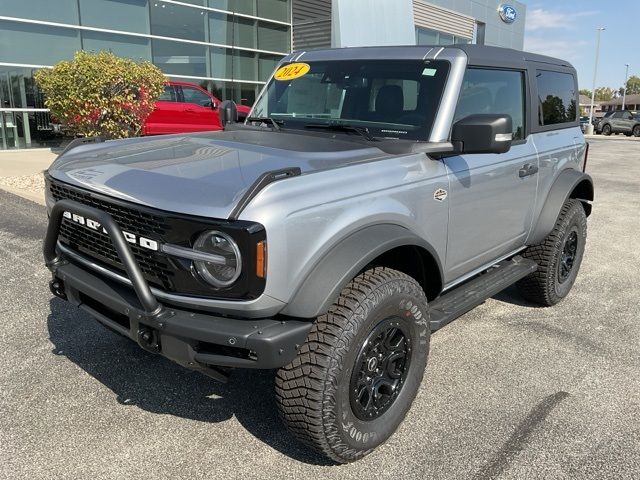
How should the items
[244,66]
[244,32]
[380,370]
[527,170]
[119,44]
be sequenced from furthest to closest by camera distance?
[244,66] < [244,32] < [119,44] < [527,170] < [380,370]

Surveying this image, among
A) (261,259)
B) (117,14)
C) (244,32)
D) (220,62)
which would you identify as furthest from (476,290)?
(244,32)

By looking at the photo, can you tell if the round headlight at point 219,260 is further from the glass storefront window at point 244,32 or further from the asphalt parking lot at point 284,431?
the glass storefront window at point 244,32

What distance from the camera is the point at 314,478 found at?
2.48 m

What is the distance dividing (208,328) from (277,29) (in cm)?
1800

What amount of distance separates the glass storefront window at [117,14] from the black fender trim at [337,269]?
547 inches

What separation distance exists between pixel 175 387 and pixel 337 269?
1.49 meters

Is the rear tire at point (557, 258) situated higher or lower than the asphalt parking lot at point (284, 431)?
higher

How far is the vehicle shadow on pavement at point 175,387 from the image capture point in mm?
2857

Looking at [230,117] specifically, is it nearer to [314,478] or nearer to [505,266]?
[505,266]

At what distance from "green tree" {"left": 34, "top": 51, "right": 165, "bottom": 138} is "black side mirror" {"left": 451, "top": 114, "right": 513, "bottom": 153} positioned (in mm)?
7282

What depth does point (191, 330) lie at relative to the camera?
7.06 feet

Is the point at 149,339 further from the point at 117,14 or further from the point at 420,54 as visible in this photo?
the point at 117,14

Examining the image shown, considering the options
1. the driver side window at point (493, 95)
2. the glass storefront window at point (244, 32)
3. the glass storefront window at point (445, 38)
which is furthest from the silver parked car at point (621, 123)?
the driver side window at point (493, 95)

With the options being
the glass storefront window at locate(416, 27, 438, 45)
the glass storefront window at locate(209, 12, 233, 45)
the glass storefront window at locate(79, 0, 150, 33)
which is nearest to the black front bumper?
the glass storefront window at locate(79, 0, 150, 33)
